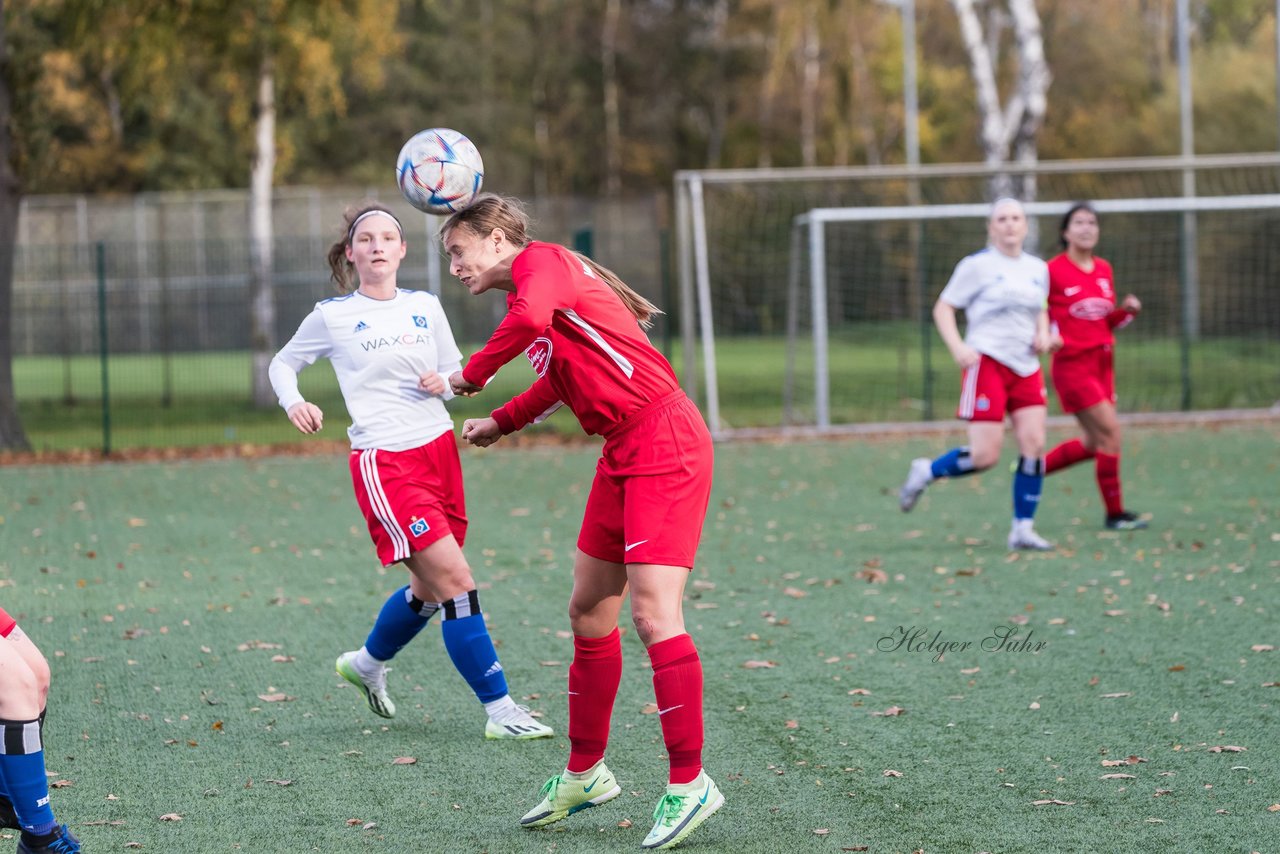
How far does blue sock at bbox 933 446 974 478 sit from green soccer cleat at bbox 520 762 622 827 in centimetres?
514

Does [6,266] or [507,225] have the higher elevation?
[6,266]

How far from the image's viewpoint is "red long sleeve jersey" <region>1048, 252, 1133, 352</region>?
9172mm

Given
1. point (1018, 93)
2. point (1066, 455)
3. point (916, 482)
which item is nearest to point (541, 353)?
point (916, 482)

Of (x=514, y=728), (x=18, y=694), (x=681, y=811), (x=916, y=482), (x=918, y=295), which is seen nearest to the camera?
(x=18, y=694)

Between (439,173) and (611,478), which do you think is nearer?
(611,478)

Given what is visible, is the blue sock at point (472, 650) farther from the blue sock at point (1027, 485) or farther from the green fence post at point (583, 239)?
the green fence post at point (583, 239)

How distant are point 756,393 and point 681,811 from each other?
17.5m

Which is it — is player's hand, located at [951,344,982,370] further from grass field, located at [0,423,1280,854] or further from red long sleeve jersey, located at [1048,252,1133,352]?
grass field, located at [0,423,1280,854]

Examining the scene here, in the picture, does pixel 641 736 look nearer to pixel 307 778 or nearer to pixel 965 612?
pixel 307 778

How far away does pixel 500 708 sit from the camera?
5176mm

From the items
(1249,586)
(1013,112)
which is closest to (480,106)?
(1013,112)

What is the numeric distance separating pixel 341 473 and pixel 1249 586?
29.2ft

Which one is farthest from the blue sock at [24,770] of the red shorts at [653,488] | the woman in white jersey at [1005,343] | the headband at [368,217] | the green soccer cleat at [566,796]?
the woman in white jersey at [1005,343]

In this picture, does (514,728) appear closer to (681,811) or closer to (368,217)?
(681,811)
